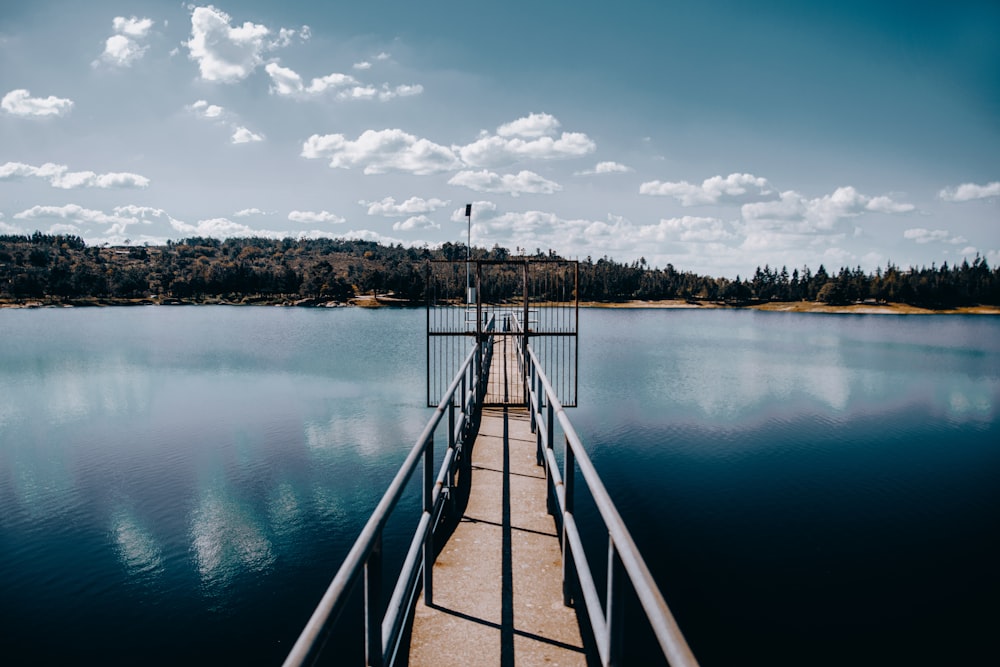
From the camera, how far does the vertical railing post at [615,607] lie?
263 cm

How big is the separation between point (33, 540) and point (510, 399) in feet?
35.4

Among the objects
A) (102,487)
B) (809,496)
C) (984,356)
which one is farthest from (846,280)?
(102,487)

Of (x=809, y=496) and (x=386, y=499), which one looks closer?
(x=386, y=499)

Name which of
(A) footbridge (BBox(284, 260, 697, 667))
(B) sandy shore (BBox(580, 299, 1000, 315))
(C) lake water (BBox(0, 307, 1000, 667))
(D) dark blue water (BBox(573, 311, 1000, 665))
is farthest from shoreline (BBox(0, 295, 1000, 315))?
(A) footbridge (BBox(284, 260, 697, 667))

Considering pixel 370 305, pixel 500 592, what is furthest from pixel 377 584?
pixel 370 305

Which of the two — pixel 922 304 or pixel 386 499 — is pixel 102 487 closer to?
pixel 386 499

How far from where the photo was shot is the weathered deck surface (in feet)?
13.1

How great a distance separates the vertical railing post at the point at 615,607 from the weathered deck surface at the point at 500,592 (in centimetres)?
143

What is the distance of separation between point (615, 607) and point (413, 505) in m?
11.8

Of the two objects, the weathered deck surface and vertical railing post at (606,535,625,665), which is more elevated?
vertical railing post at (606,535,625,665)

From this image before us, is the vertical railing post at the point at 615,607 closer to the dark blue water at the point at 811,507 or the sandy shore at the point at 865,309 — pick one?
the dark blue water at the point at 811,507

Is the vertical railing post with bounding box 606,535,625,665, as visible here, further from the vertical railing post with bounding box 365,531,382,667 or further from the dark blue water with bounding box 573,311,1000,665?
the dark blue water with bounding box 573,311,1000,665

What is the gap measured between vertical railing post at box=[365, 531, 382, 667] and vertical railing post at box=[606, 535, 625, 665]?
1.10m

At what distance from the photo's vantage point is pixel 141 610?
9.91 metres
